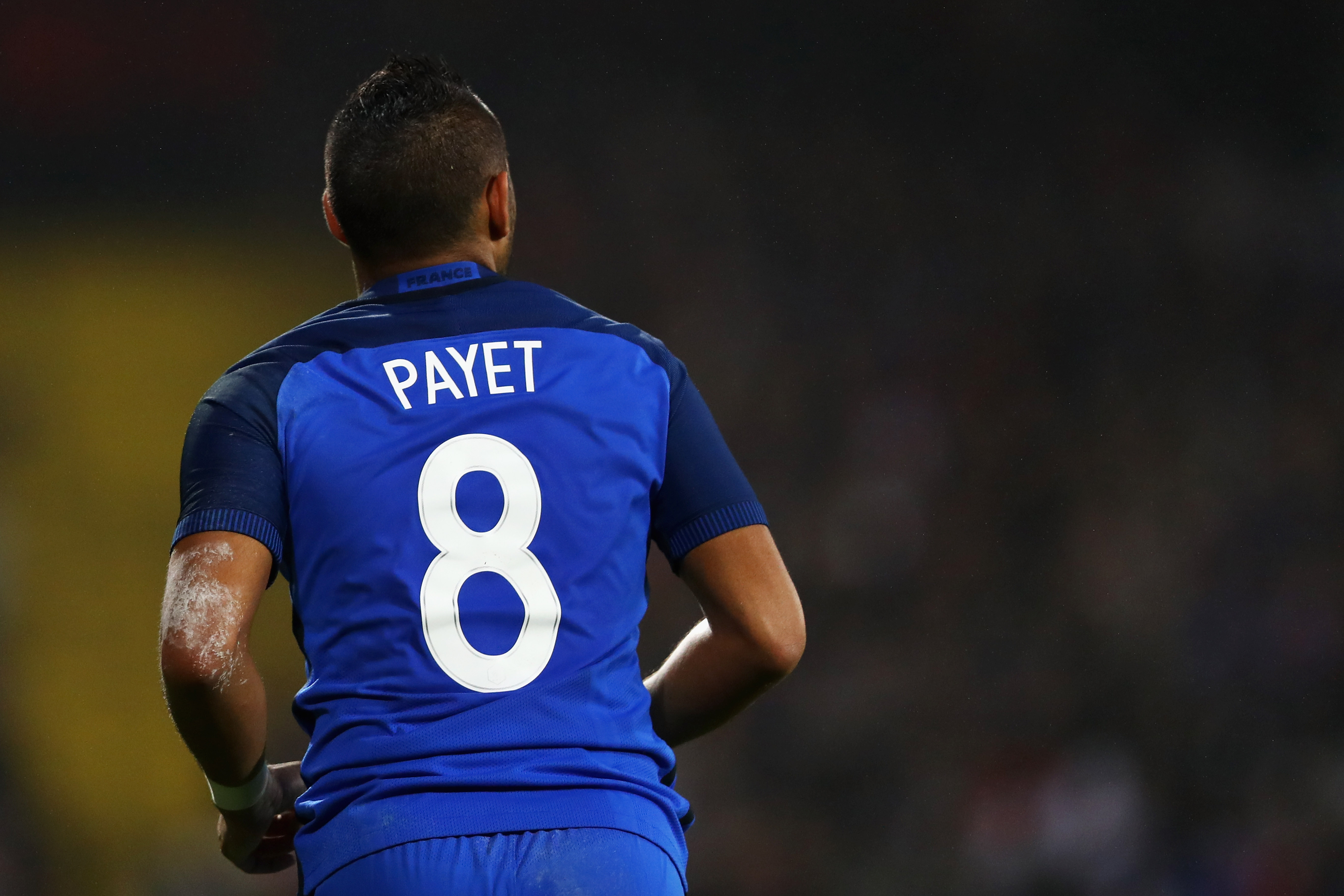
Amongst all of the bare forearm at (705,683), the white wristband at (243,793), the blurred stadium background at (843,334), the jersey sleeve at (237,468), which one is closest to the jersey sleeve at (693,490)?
the bare forearm at (705,683)

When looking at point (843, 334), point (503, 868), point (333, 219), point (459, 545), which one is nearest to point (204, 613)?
point (459, 545)

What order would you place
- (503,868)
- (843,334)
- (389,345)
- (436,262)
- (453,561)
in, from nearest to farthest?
(503,868) < (453,561) < (389,345) < (436,262) < (843,334)

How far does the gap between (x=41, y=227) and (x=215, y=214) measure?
85cm

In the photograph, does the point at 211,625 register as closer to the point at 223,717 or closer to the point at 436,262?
the point at 223,717

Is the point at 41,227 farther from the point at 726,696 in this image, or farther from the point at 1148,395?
the point at 726,696

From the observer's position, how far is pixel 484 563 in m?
1.25

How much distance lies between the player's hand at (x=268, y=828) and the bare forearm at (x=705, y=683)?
0.42m

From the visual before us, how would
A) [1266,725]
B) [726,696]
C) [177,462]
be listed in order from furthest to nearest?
[177,462] < [1266,725] < [726,696]

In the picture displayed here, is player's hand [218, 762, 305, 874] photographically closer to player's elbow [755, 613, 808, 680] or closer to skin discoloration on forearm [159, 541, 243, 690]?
skin discoloration on forearm [159, 541, 243, 690]

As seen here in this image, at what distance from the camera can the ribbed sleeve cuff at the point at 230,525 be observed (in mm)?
1255

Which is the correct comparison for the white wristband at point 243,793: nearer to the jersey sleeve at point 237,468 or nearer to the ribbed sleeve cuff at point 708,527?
the jersey sleeve at point 237,468

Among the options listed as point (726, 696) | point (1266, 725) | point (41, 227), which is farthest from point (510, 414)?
point (41, 227)

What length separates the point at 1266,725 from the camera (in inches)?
224

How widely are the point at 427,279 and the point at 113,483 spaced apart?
5.93 meters
